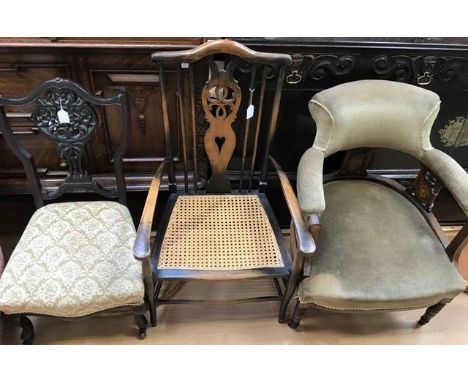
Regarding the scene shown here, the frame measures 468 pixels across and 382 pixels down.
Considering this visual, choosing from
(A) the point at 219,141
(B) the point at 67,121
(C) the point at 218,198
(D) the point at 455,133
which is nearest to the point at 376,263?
(C) the point at 218,198

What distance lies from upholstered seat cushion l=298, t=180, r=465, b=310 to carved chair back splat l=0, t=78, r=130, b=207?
80cm

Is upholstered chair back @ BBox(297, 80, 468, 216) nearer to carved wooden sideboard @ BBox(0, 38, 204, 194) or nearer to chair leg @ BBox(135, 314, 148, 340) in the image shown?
carved wooden sideboard @ BBox(0, 38, 204, 194)

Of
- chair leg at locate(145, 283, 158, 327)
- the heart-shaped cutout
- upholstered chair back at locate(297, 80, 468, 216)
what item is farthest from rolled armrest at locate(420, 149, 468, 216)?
chair leg at locate(145, 283, 158, 327)

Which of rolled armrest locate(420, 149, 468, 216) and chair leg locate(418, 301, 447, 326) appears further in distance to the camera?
chair leg locate(418, 301, 447, 326)

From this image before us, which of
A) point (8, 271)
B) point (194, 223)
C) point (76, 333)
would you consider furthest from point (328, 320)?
point (8, 271)

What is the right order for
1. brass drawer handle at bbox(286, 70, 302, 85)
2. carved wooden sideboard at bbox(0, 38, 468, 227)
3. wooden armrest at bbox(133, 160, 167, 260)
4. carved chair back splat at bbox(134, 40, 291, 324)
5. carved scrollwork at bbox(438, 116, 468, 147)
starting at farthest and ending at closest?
1. carved scrollwork at bbox(438, 116, 468, 147)
2. brass drawer handle at bbox(286, 70, 302, 85)
3. carved wooden sideboard at bbox(0, 38, 468, 227)
4. carved chair back splat at bbox(134, 40, 291, 324)
5. wooden armrest at bbox(133, 160, 167, 260)

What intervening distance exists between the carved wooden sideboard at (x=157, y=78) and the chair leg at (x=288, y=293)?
24.7 inches

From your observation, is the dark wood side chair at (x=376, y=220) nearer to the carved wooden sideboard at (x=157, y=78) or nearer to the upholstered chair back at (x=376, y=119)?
the upholstered chair back at (x=376, y=119)

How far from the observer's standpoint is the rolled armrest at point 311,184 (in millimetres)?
1100

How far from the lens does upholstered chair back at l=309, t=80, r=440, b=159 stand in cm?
123

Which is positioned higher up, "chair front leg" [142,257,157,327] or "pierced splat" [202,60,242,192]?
"pierced splat" [202,60,242,192]

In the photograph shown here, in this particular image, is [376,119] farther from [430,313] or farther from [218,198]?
[430,313]

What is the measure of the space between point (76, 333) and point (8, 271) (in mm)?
432

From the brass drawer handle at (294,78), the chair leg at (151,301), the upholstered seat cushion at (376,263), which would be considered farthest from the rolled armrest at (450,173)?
the chair leg at (151,301)
